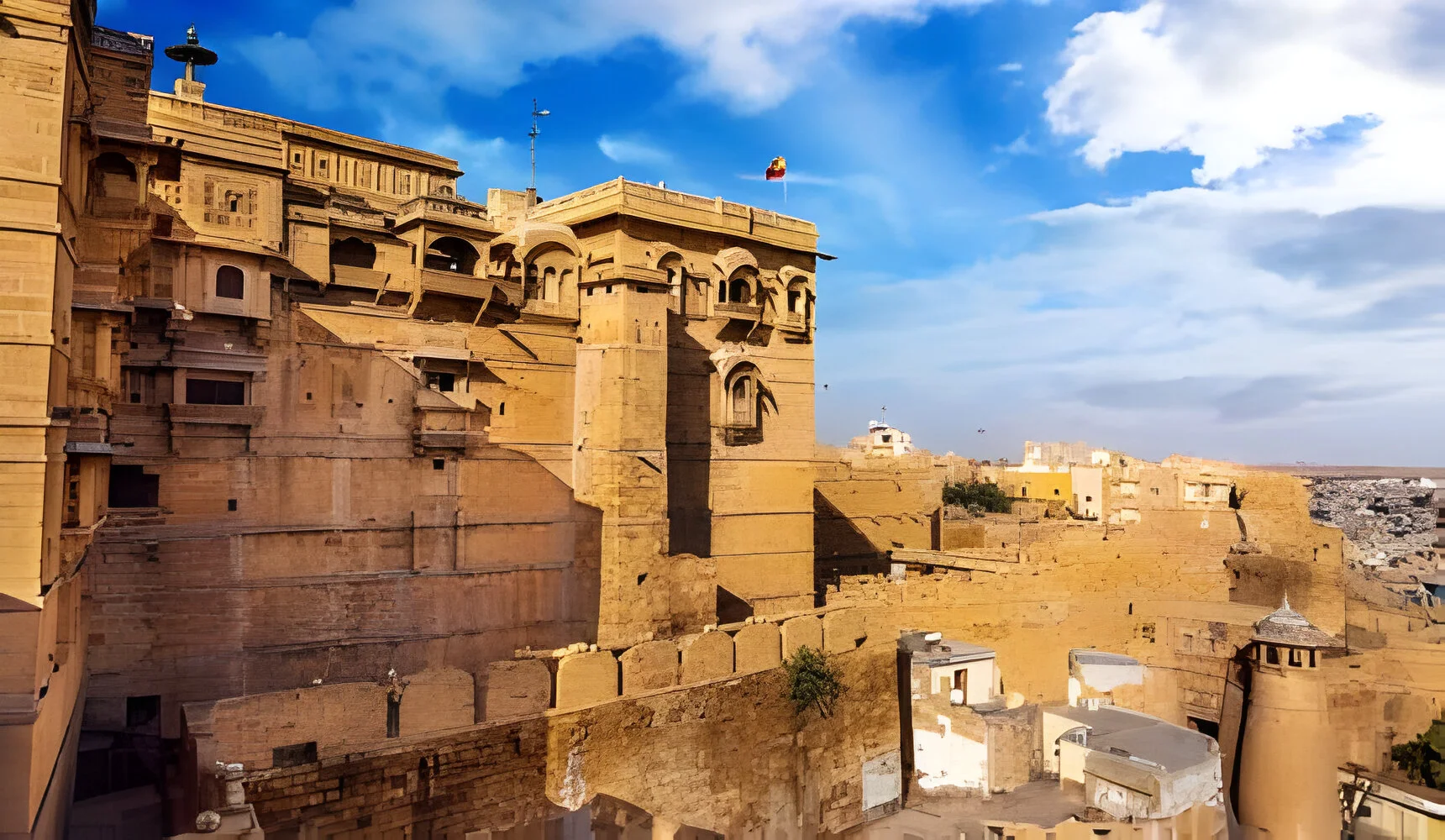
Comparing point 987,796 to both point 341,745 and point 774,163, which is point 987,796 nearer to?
point 341,745

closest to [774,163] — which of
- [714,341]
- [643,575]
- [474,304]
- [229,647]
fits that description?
[714,341]

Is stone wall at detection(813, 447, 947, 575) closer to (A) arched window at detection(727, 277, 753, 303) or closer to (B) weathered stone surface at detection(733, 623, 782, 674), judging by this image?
(A) arched window at detection(727, 277, 753, 303)

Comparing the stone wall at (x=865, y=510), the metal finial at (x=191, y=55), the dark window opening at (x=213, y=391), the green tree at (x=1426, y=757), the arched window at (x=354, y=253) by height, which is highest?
the metal finial at (x=191, y=55)

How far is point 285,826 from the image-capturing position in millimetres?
9945

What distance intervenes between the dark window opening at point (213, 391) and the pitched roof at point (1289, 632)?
60.5ft

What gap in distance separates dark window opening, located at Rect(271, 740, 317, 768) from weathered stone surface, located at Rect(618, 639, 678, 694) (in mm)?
4198

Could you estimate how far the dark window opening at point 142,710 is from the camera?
1294 centimetres

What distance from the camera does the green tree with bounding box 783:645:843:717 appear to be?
15562 millimetres

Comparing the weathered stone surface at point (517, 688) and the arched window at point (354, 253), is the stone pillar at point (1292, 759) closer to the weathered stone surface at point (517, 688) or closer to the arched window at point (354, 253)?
the weathered stone surface at point (517, 688)

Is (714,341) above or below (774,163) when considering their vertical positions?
below

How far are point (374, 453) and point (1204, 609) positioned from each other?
59.3 feet

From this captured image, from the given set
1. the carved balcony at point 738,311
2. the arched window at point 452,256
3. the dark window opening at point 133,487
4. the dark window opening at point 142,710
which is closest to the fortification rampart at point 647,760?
the dark window opening at point 142,710

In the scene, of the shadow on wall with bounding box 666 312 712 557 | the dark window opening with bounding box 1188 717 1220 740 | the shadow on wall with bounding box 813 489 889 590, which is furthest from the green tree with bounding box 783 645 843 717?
the shadow on wall with bounding box 813 489 889 590

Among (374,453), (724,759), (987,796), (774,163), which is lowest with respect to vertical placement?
(987,796)
